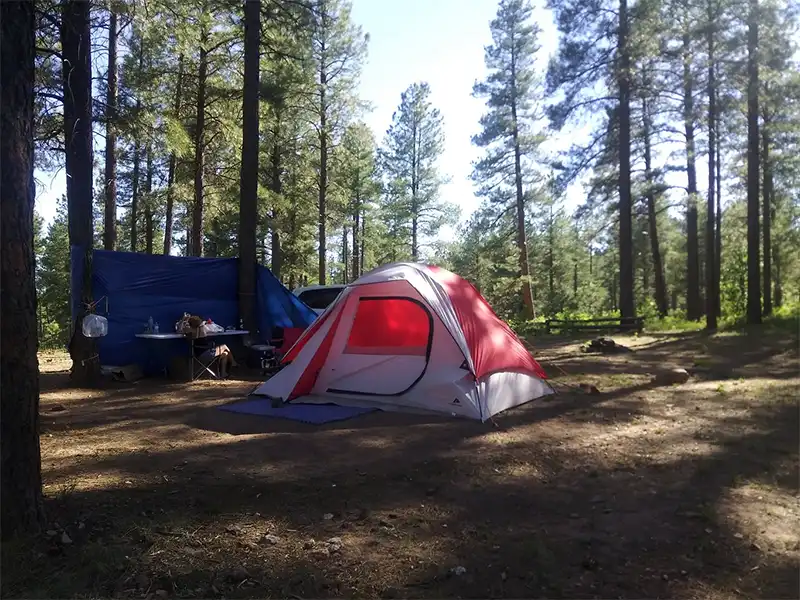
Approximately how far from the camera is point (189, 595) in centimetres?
275

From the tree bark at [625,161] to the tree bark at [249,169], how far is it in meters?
9.53

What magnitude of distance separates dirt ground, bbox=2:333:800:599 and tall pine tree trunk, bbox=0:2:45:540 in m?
0.27

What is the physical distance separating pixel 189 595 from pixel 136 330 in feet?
23.2

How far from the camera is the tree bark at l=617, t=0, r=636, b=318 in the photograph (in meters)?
15.4

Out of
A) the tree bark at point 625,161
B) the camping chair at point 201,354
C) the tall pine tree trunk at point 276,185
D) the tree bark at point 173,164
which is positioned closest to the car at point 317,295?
the camping chair at point 201,354

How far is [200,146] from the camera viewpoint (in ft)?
49.6

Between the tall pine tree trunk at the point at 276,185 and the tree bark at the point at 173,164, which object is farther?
the tall pine tree trunk at the point at 276,185

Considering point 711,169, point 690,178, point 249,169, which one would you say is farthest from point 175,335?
point 690,178

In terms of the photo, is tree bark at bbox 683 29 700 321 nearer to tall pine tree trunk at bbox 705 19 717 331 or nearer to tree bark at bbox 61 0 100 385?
tall pine tree trunk at bbox 705 19 717 331

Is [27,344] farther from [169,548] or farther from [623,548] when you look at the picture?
[623,548]

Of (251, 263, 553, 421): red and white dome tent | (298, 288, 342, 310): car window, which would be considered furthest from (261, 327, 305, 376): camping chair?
(251, 263, 553, 421): red and white dome tent

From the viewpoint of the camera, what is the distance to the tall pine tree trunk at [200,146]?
14.6 m

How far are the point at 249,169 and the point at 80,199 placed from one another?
3067 mm

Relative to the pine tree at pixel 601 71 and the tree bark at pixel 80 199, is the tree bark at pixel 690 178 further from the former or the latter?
the tree bark at pixel 80 199
